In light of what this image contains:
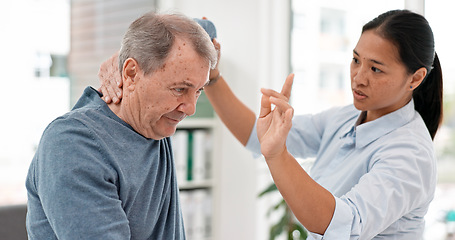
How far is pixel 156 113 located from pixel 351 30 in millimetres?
2332

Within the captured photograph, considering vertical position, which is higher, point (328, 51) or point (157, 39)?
point (157, 39)

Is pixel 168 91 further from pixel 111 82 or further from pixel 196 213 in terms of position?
pixel 196 213

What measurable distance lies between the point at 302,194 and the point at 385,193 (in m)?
0.25

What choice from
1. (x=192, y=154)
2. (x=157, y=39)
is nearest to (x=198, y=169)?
(x=192, y=154)

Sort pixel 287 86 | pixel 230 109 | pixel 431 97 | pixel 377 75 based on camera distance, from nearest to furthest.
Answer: pixel 287 86, pixel 377 75, pixel 431 97, pixel 230 109

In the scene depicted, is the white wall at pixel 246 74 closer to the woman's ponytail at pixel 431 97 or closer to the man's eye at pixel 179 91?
the woman's ponytail at pixel 431 97

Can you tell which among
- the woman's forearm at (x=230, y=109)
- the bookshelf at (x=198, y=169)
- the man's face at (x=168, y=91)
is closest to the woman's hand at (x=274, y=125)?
the man's face at (x=168, y=91)

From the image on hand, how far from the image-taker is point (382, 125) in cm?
161

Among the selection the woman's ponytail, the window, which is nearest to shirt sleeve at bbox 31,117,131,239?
the woman's ponytail

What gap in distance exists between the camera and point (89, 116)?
1.21 meters

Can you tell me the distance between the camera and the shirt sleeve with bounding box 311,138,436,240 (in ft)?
4.37

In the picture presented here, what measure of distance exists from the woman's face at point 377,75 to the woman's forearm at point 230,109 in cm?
48

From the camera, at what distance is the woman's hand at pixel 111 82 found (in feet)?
4.16

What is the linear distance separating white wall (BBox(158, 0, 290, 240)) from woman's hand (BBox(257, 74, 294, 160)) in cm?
180
